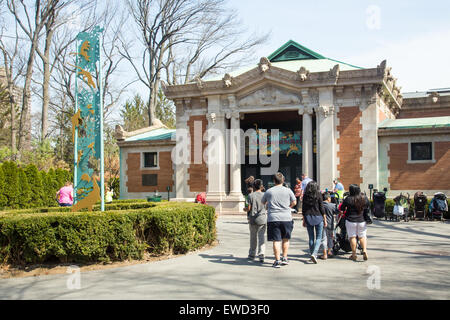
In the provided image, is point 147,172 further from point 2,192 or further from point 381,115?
point 381,115

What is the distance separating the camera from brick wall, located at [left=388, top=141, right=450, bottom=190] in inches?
848

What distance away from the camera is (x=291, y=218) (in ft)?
31.2

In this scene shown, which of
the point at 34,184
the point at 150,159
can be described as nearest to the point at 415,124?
the point at 150,159

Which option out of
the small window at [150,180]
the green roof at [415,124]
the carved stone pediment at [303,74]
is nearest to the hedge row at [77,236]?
the carved stone pediment at [303,74]

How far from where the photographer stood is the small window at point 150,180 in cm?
2712

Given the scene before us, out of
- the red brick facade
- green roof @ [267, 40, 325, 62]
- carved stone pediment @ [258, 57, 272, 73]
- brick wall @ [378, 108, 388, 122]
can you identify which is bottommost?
brick wall @ [378, 108, 388, 122]

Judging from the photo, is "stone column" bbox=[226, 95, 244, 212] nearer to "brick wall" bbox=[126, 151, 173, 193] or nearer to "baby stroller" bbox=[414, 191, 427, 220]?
"brick wall" bbox=[126, 151, 173, 193]

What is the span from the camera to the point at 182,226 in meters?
11.0

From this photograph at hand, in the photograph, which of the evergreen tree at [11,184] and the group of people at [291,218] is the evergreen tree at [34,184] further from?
the group of people at [291,218]

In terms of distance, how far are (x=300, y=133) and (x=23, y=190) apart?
51.1ft

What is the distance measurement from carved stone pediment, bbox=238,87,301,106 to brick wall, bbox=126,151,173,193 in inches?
228

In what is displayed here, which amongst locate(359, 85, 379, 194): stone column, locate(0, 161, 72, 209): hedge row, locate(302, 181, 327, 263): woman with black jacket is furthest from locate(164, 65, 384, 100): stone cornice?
locate(302, 181, 327, 263): woman with black jacket

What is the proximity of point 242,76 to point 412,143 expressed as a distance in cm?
909
